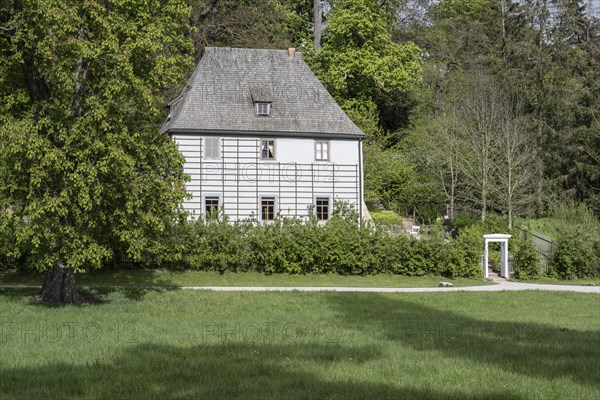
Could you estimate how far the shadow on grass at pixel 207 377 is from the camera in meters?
8.41

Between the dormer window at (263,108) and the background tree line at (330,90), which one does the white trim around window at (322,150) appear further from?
the background tree line at (330,90)

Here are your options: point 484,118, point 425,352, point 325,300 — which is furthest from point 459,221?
point 425,352

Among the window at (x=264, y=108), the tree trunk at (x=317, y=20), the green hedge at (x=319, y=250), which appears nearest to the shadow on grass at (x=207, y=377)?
the green hedge at (x=319, y=250)

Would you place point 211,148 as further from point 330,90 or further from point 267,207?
point 330,90

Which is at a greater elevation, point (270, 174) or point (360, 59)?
point (360, 59)

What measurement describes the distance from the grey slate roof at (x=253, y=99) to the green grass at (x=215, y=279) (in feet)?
40.3

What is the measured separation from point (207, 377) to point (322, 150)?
31.4 m

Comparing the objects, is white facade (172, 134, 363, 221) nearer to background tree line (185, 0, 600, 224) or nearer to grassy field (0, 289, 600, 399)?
background tree line (185, 0, 600, 224)

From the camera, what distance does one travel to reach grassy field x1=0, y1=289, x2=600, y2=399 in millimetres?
8758

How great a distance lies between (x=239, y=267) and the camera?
28688mm

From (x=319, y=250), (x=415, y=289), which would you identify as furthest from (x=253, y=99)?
(x=415, y=289)

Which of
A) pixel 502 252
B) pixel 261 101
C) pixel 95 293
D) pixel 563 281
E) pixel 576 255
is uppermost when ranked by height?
pixel 261 101

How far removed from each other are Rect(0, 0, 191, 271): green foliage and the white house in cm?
1869

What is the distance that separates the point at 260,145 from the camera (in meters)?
39.5
